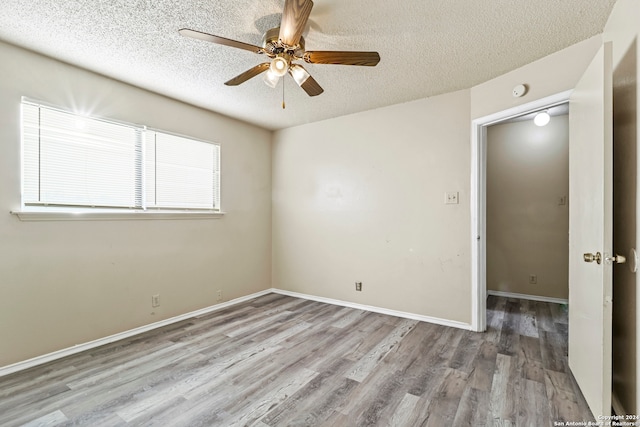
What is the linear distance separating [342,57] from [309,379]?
2174mm

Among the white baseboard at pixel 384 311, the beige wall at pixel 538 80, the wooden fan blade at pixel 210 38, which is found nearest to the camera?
the wooden fan blade at pixel 210 38

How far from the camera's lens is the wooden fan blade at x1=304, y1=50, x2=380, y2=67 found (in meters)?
1.79

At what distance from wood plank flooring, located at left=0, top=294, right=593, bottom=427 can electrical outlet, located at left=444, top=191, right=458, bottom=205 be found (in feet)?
4.27

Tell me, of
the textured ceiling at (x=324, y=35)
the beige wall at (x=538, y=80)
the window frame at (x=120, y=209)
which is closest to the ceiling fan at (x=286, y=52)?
the textured ceiling at (x=324, y=35)

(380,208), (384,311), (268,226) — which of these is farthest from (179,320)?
(380,208)

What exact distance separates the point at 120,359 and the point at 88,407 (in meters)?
0.62

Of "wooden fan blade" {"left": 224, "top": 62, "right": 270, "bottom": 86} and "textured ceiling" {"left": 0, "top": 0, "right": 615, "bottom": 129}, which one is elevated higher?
"textured ceiling" {"left": 0, "top": 0, "right": 615, "bottom": 129}

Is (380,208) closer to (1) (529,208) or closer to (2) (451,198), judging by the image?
(2) (451,198)

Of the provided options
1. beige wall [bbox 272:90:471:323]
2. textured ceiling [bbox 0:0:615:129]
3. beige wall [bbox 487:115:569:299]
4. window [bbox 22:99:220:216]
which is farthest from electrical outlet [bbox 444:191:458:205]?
window [bbox 22:99:220:216]

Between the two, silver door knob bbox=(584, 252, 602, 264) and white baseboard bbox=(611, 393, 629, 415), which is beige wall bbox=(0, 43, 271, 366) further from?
white baseboard bbox=(611, 393, 629, 415)

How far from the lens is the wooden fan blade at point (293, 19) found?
4.70 feet

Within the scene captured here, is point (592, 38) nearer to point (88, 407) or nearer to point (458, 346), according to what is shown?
point (458, 346)

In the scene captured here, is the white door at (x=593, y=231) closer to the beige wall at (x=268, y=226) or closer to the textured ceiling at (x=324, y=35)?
the textured ceiling at (x=324, y=35)

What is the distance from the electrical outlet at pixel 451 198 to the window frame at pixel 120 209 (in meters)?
2.66
